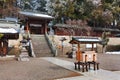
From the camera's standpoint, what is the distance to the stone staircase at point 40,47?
22.4m

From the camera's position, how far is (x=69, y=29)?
1251 inches

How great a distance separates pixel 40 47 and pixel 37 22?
8347 mm

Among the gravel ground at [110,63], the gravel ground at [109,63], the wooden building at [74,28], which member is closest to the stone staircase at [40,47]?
the gravel ground at [109,63]

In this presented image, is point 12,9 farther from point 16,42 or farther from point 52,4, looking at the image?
point 52,4

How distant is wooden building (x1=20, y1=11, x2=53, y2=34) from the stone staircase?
415 cm

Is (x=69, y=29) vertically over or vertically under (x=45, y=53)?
over

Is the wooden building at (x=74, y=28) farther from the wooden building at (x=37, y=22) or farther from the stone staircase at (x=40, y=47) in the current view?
the stone staircase at (x=40, y=47)

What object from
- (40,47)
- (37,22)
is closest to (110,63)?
(40,47)

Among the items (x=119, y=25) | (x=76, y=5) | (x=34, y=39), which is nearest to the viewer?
(x=34, y=39)

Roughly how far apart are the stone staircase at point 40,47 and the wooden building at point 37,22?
415 cm

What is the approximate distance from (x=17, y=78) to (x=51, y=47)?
44.5 ft

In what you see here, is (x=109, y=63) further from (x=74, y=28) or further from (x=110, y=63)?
(x=74, y=28)

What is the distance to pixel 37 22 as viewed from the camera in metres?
31.1

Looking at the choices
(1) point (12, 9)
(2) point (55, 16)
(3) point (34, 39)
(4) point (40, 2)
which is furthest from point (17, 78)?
(4) point (40, 2)
